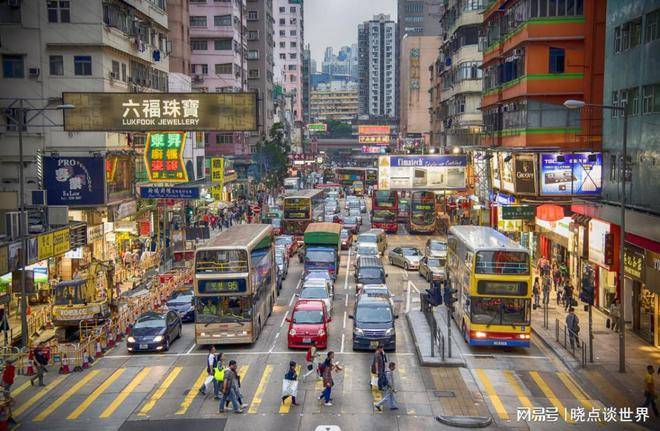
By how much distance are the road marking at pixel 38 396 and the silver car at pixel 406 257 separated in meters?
29.2

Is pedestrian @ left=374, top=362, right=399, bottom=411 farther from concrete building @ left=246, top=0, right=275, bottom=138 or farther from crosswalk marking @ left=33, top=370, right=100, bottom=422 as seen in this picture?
concrete building @ left=246, top=0, right=275, bottom=138

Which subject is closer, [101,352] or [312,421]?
[312,421]

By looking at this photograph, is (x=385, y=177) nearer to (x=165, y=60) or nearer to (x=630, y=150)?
(x=165, y=60)

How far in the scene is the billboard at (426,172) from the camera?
204 ft

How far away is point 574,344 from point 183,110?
750 inches

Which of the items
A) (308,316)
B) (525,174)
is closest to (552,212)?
(525,174)

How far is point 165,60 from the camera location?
61.6m

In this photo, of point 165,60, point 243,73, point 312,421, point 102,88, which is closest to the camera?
point 312,421

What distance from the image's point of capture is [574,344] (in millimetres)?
29562

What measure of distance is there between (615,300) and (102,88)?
32288mm

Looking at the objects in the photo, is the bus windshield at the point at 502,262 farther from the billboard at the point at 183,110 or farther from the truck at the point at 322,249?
the truck at the point at 322,249

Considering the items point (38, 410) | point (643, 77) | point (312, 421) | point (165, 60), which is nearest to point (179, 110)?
point (38, 410)

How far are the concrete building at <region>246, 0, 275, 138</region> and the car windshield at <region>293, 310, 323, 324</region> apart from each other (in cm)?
8789

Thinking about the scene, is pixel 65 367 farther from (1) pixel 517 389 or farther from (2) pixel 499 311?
(2) pixel 499 311
